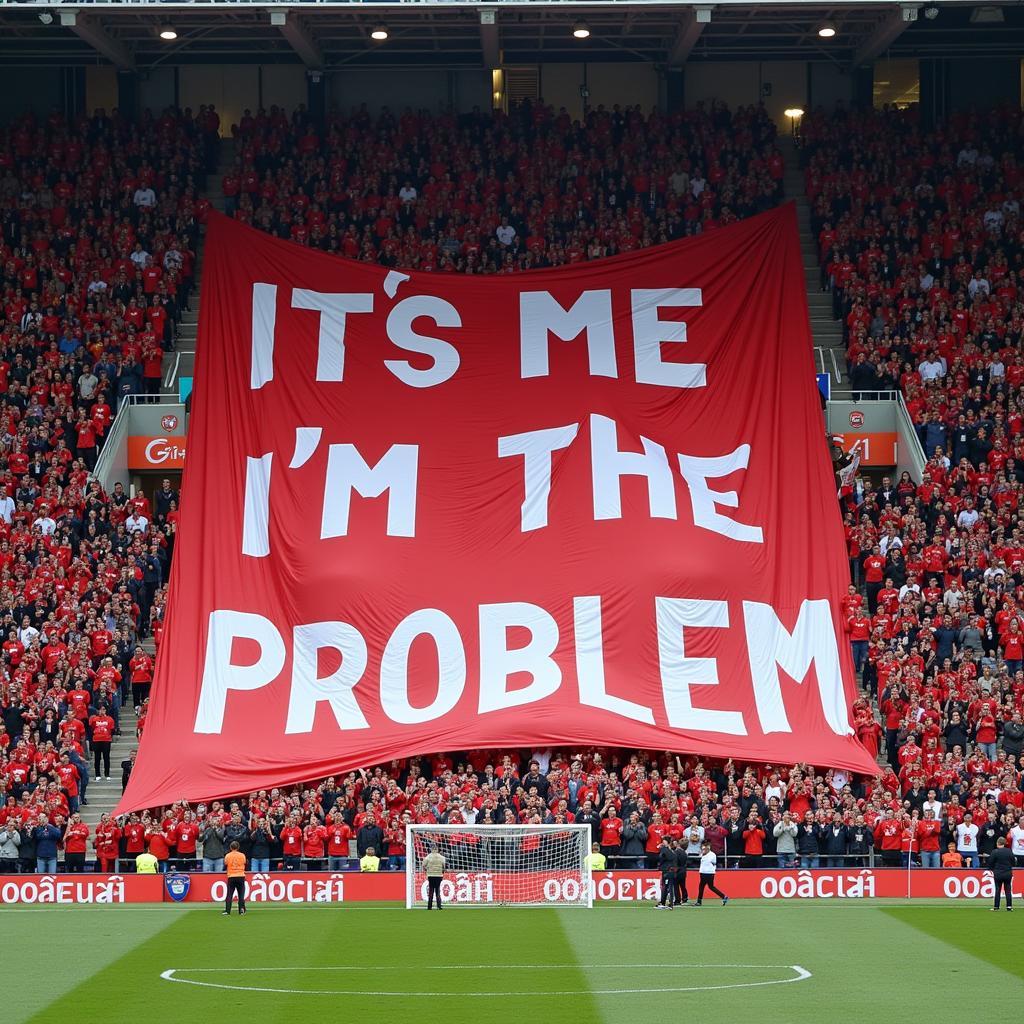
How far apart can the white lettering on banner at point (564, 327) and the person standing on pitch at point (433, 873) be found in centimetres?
1317

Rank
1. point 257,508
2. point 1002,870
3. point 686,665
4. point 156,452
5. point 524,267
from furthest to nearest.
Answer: point 524,267, point 156,452, point 257,508, point 686,665, point 1002,870

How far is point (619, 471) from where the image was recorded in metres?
37.6

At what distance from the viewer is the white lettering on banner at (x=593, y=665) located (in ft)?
112

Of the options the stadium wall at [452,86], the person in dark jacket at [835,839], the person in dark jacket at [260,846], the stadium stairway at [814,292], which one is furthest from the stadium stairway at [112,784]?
the stadium wall at [452,86]

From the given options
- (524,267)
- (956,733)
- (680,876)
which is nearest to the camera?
(680,876)

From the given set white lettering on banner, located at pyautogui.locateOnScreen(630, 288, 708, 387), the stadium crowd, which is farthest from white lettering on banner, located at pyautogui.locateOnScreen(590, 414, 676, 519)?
the stadium crowd

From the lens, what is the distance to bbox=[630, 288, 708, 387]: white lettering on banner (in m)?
38.6

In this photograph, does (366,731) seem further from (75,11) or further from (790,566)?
(75,11)

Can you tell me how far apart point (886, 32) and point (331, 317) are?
15797 millimetres

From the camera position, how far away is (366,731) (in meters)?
33.8

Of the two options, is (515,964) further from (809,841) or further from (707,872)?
(809,841)

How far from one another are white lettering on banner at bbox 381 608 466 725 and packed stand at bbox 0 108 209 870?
4.64 metres

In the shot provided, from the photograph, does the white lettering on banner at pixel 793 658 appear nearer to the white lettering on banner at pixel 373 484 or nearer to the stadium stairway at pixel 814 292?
the white lettering on banner at pixel 373 484

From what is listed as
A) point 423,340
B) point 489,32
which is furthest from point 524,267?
point 489,32
